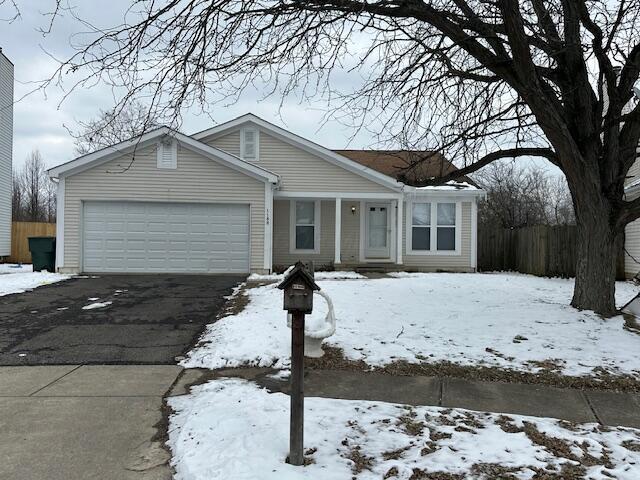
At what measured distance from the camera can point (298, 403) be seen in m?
3.36

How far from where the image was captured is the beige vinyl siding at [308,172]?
1689cm

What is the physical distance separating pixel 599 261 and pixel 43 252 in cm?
1516

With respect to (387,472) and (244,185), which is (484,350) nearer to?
(387,472)

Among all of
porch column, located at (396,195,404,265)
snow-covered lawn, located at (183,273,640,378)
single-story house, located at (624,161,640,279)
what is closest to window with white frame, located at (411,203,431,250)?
porch column, located at (396,195,404,265)

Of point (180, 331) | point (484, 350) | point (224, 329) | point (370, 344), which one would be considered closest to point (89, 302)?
point (180, 331)

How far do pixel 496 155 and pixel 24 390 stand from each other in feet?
26.0

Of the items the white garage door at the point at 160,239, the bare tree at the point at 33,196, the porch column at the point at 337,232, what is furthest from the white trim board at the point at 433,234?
the bare tree at the point at 33,196

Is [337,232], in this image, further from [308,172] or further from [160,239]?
[160,239]

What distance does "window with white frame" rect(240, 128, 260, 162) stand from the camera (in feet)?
55.8

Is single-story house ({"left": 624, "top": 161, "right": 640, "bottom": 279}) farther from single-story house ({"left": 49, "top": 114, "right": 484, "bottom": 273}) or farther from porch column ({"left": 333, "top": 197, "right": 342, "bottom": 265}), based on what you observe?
porch column ({"left": 333, "top": 197, "right": 342, "bottom": 265})

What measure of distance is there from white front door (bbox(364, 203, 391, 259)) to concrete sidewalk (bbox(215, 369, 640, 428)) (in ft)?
41.1

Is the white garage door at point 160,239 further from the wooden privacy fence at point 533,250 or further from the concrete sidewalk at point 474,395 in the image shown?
the concrete sidewalk at point 474,395

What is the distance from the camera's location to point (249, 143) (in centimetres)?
1705

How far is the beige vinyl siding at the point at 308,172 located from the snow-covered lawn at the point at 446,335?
303 inches
